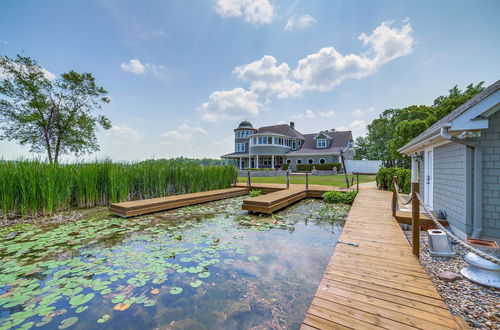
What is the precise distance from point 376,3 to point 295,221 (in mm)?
10628

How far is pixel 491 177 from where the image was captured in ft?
12.1

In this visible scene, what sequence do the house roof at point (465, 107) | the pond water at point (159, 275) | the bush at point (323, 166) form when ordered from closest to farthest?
the pond water at point (159, 275)
the house roof at point (465, 107)
the bush at point (323, 166)

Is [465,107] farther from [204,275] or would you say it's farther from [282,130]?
[282,130]

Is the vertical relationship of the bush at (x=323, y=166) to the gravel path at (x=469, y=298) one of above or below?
above

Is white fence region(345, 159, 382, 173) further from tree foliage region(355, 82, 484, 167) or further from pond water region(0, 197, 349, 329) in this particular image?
pond water region(0, 197, 349, 329)

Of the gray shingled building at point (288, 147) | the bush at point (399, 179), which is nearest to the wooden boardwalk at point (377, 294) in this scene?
the bush at point (399, 179)

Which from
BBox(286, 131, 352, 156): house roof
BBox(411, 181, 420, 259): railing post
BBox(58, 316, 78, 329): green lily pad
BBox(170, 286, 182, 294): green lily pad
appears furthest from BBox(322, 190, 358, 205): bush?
BBox(286, 131, 352, 156): house roof

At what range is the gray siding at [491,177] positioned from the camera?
365 cm

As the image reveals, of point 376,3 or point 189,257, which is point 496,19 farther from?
point 189,257

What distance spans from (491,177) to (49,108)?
89.8 ft

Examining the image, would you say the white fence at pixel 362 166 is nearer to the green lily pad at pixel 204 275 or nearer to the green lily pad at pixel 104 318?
the green lily pad at pixel 204 275

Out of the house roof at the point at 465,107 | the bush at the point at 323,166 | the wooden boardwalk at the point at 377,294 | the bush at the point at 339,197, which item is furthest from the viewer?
the bush at the point at 323,166

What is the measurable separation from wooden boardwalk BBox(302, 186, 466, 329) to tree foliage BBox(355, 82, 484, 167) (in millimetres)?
15765

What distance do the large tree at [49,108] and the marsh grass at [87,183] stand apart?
14379mm
